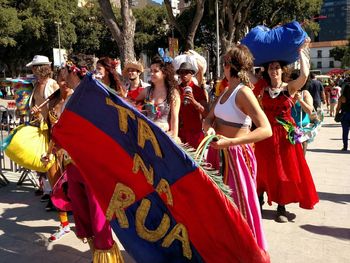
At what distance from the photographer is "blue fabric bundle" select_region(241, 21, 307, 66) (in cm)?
423

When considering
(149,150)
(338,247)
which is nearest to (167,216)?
(149,150)

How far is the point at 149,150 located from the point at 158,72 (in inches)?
56.4

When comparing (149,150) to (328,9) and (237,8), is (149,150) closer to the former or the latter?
(237,8)

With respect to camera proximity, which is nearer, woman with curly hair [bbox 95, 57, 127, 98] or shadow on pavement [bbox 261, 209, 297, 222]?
woman with curly hair [bbox 95, 57, 127, 98]

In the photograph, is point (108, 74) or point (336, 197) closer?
point (108, 74)

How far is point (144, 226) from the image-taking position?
8.91ft

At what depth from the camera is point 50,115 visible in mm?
4477

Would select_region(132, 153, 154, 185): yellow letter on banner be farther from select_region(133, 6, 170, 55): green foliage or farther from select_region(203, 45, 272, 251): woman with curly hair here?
select_region(133, 6, 170, 55): green foliage

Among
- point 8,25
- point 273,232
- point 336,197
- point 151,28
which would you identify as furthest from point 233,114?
point 151,28

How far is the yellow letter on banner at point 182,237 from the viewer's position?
2471 millimetres

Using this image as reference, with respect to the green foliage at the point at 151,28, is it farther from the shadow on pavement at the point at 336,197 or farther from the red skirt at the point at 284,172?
the red skirt at the point at 284,172

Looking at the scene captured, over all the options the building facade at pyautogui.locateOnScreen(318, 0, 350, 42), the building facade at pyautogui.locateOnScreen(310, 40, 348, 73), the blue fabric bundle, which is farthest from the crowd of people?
the building facade at pyautogui.locateOnScreen(318, 0, 350, 42)

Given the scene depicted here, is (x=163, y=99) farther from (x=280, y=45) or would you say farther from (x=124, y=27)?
(x=124, y=27)

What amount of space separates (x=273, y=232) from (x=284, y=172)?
67 cm
